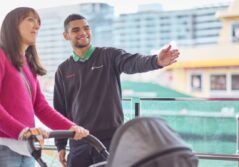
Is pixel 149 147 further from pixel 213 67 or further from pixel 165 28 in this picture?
pixel 213 67

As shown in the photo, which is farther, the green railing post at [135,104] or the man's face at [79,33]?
the green railing post at [135,104]

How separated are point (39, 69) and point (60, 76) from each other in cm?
34

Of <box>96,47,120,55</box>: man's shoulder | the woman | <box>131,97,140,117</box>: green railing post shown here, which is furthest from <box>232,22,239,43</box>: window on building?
the woman

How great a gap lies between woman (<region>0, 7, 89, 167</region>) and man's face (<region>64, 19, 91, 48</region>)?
373 millimetres

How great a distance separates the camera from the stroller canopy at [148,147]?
1219 millimetres

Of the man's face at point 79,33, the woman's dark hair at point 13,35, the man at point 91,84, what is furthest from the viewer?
the man's face at point 79,33

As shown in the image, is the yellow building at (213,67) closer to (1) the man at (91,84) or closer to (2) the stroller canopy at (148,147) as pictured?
(1) the man at (91,84)

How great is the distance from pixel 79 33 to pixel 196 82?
18.7 feet

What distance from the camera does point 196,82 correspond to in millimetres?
7758

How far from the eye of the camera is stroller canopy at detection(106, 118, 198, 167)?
4.00 ft

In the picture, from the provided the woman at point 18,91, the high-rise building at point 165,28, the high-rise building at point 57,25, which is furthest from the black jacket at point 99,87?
the high-rise building at point 165,28

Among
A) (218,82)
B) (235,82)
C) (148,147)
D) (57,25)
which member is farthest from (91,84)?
(235,82)

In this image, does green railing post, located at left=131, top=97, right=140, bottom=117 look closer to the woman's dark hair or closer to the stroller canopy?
the woman's dark hair

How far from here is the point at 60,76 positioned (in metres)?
2.36
